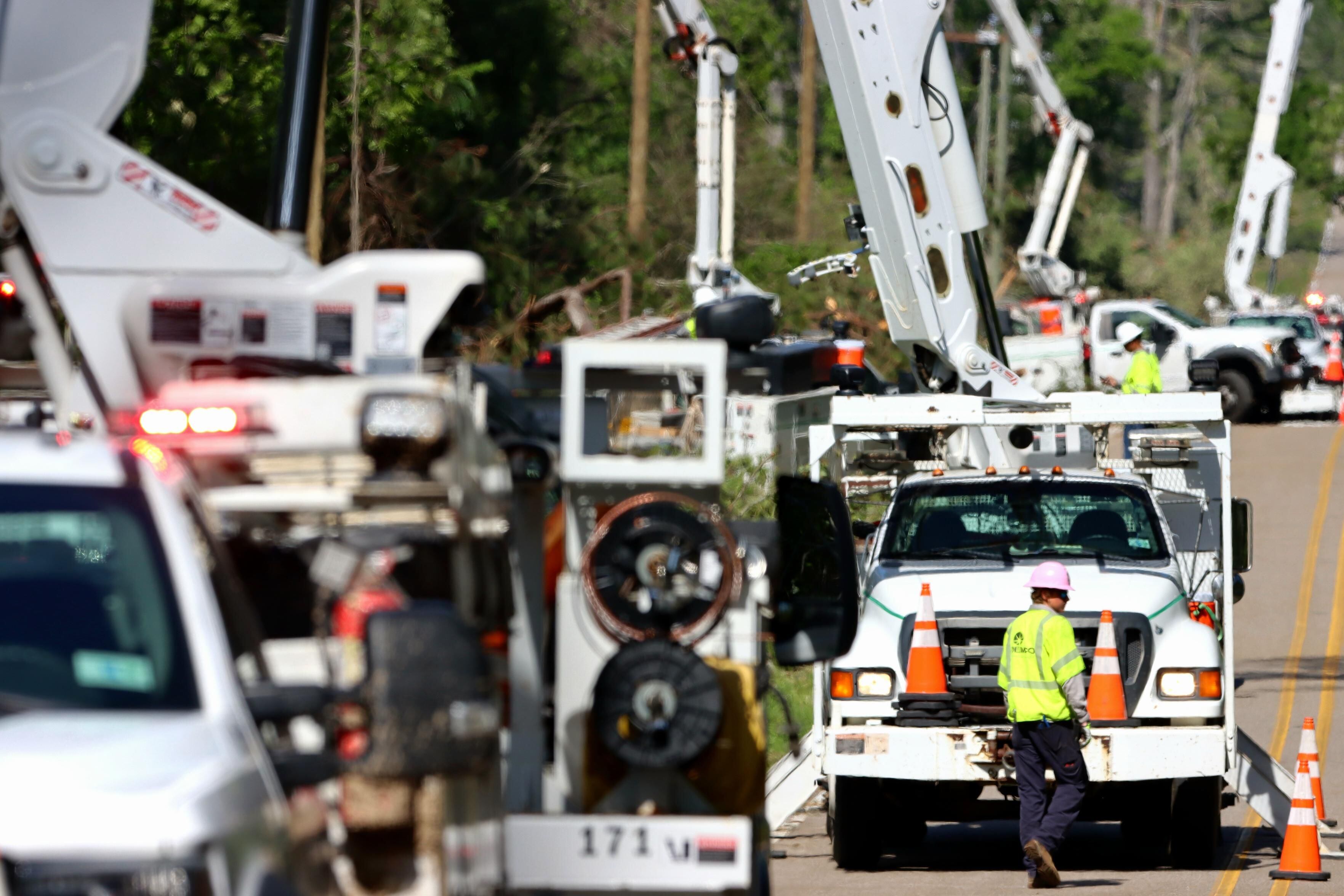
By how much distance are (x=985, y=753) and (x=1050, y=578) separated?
109 centimetres

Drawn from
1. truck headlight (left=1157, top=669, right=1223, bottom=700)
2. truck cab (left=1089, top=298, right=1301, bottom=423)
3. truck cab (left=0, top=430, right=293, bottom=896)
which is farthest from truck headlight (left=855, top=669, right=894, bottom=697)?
truck cab (left=1089, top=298, right=1301, bottom=423)

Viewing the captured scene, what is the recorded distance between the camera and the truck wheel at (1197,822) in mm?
11461

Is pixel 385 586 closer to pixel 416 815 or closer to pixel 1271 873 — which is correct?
pixel 416 815

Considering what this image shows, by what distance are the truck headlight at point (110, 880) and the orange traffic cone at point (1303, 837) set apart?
27.6 feet

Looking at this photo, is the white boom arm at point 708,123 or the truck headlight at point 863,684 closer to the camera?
the truck headlight at point 863,684

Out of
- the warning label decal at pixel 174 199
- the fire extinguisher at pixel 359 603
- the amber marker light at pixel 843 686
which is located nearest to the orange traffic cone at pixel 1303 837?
the amber marker light at pixel 843 686

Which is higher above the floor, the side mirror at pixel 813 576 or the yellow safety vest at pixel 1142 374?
the yellow safety vest at pixel 1142 374

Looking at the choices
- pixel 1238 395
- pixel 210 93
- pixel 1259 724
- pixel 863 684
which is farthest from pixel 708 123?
pixel 863 684

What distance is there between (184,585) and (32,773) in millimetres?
696

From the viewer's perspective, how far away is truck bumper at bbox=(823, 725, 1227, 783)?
432 inches

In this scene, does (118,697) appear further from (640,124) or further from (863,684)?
(640,124)

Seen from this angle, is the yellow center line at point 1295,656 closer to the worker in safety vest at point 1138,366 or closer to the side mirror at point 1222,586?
the side mirror at point 1222,586

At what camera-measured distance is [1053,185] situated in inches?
1673

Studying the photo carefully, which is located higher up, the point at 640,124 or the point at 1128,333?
the point at 640,124
